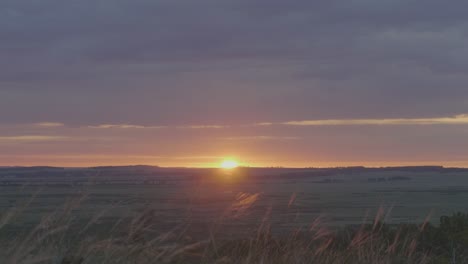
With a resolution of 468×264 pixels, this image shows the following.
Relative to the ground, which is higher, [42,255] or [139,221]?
[139,221]

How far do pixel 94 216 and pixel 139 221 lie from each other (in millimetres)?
649

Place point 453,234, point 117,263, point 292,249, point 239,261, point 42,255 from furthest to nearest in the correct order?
point 453,234
point 292,249
point 239,261
point 117,263
point 42,255

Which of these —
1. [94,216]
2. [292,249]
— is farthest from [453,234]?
[94,216]

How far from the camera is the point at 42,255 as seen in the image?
6.29 m

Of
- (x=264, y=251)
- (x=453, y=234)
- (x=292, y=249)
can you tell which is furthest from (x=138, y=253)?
(x=453, y=234)

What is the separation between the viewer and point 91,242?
7164 millimetres

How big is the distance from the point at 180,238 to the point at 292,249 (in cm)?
132

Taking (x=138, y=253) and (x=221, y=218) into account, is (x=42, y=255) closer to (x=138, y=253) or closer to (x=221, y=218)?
(x=138, y=253)

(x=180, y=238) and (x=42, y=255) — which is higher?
(x=180, y=238)

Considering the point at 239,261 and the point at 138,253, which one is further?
the point at 239,261

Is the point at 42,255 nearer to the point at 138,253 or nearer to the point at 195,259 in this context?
the point at 138,253

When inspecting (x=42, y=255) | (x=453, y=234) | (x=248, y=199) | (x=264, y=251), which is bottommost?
(x=42, y=255)

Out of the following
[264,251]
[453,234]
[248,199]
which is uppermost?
[453,234]

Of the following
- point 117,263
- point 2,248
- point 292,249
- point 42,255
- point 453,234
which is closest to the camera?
point 42,255
